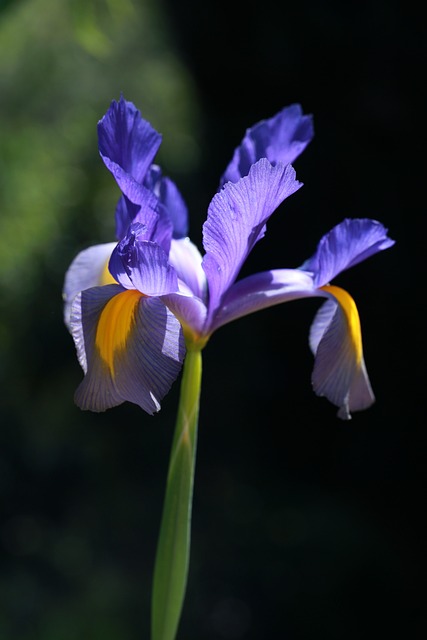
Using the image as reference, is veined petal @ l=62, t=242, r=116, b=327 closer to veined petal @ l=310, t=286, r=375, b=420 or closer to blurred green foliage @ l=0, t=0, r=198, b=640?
veined petal @ l=310, t=286, r=375, b=420

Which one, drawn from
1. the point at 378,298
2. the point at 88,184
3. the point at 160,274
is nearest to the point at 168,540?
the point at 160,274

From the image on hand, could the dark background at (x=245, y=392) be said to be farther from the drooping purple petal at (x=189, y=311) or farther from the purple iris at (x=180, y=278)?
the drooping purple petal at (x=189, y=311)

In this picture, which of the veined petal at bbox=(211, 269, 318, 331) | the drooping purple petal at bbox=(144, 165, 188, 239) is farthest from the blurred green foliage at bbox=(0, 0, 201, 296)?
the veined petal at bbox=(211, 269, 318, 331)

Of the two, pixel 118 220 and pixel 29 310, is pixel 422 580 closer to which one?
pixel 29 310

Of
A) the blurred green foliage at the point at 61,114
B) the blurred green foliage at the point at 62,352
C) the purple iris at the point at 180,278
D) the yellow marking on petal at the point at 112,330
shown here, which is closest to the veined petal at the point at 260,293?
the purple iris at the point at 180,278

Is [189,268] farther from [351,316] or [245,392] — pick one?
[245,392]
